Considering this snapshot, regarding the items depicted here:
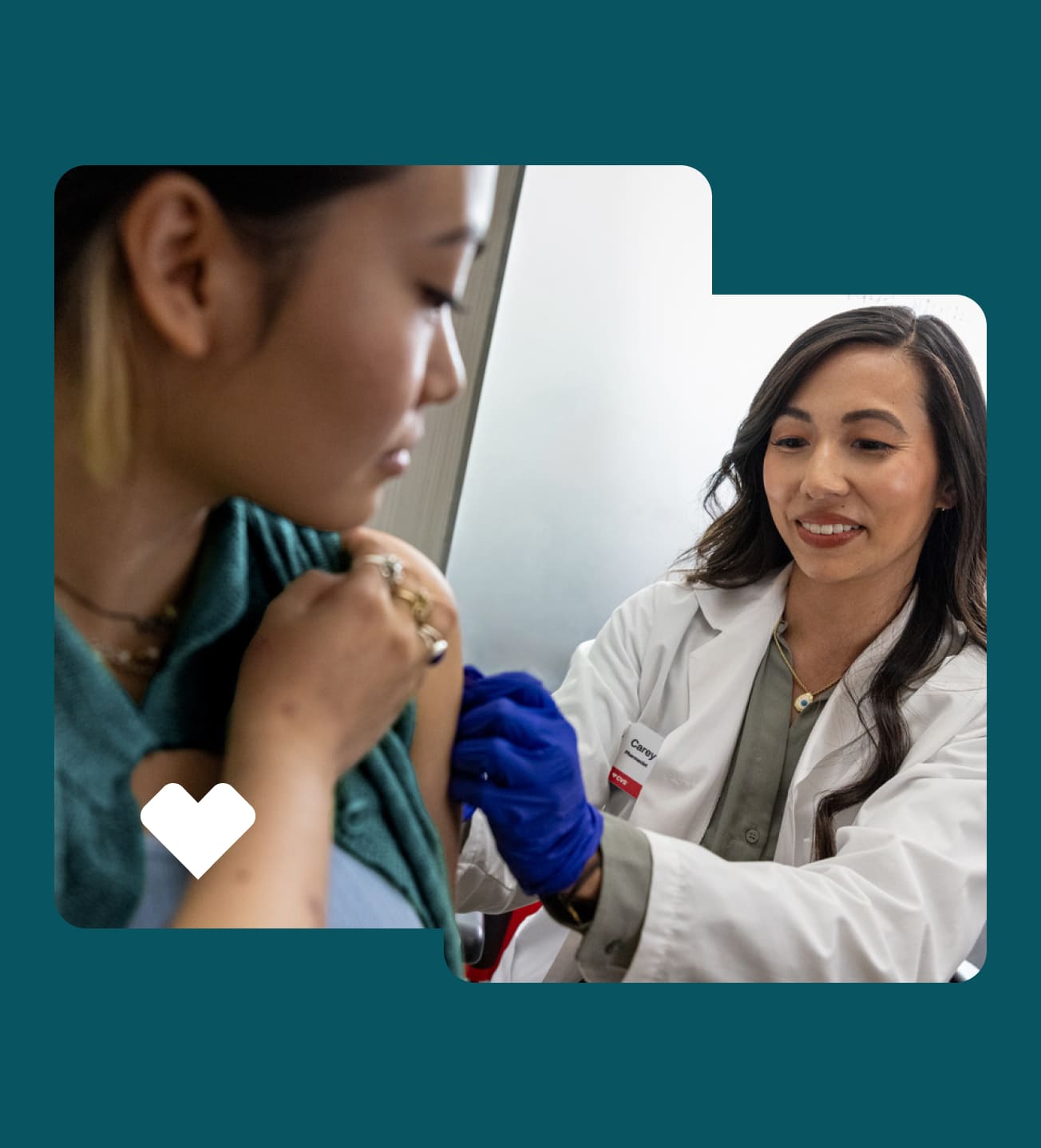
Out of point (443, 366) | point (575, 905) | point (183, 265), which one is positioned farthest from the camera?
point (575, 905)

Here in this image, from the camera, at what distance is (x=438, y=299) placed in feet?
3.83

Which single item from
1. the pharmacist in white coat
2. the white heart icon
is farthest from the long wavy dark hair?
the white heart icon

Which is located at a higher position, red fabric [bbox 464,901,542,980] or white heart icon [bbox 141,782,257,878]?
white heart icon [bbox 141,782,257,878]

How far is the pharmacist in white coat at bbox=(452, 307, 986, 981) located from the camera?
1.27 m

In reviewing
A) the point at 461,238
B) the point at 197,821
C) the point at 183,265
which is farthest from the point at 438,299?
the point at 197,821

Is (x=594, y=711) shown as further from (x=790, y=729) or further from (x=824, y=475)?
(x=824, y=475)

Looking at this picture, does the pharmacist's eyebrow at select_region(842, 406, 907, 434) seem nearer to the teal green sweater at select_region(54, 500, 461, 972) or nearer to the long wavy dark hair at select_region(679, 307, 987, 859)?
the long wavy dark hair at select_region(679, 307, 987, 859)

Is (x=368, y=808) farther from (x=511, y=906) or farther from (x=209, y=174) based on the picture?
(x=209, y=174)

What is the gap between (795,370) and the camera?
131 cm

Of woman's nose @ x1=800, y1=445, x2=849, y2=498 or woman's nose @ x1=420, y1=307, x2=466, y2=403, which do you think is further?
woman's nose @ x1=800, y1=445, x2=849, y2=498

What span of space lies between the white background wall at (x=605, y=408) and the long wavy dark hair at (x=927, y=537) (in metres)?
0.02

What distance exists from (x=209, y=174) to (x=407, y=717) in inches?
21.7

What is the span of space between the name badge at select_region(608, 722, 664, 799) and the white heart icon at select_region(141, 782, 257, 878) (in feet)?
1.38

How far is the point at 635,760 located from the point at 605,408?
15.3 inches
